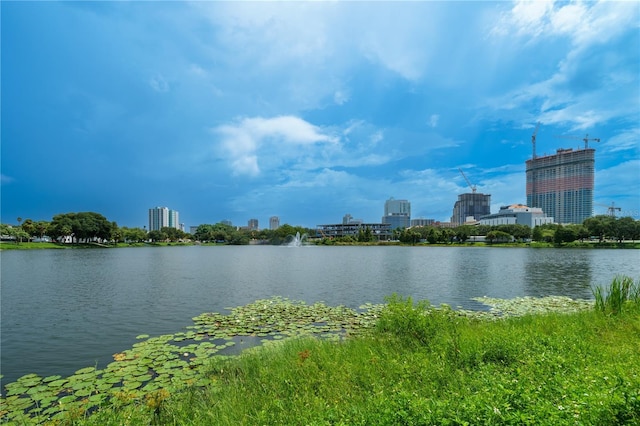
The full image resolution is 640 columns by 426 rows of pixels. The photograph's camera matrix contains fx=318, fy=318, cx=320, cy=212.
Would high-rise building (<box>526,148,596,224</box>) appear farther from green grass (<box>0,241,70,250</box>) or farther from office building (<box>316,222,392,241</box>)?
green grass (<box>0,241,70,250</box>)

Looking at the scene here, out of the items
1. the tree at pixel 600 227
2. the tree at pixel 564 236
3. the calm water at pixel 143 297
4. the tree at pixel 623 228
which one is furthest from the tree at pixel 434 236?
the calm water at pixel 143 297

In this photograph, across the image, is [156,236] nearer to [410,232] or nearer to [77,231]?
[77,231]

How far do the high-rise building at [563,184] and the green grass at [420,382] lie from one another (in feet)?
643

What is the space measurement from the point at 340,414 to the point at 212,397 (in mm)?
2926

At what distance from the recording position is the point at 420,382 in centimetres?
492

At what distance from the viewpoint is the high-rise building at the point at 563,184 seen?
547ft

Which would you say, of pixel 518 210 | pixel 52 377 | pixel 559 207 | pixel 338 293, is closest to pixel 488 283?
pixel 338 293

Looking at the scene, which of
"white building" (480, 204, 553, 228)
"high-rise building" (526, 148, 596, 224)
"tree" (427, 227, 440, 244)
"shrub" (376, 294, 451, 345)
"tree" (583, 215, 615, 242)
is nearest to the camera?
"shrub" (376, 294, 451, 345)

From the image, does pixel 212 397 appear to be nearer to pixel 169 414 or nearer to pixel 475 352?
pixel 169 414

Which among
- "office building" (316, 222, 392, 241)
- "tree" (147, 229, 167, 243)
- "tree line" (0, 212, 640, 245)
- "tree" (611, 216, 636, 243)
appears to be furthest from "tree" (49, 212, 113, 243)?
"tree" (611, 216, 636, 243)

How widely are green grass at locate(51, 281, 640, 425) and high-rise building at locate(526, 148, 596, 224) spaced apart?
19592 cm

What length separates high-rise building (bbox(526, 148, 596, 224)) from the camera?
547 ft

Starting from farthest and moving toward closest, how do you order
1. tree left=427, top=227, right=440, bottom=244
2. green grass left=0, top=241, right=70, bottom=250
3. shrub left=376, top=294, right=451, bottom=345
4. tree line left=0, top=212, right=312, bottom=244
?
tree left=427, top=227, right=440, bottom=244
tree line left=0, top=212, right=312, bottom=244
green grass left=0, top=241, right=70, bottom=250
shrub left=376, top=294, right=451, bottom=345

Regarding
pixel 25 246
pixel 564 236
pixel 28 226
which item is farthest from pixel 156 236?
pixel 564 236
